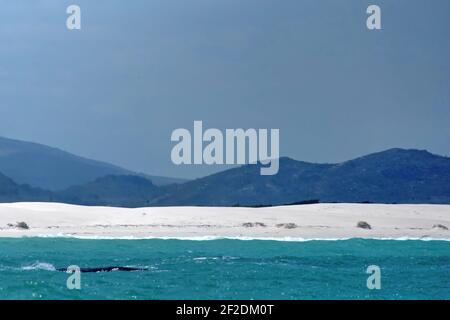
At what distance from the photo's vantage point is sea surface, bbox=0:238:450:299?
1989cm

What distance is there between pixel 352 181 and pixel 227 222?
4036cm

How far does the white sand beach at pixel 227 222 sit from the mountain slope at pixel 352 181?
27.9 metres

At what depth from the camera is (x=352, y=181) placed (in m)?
83.4

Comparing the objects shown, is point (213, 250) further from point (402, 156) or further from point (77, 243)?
point (402, 156)

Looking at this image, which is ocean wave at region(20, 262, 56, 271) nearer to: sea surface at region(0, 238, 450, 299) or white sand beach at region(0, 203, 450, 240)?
sea surface at region(0, 238, 450, 299)

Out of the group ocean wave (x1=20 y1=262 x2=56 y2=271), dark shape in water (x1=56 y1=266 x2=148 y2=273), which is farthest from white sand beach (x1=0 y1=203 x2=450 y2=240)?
dark shape in water (x1=56 y1=266 x2=148 y2=273)

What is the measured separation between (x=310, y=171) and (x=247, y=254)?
183 feet

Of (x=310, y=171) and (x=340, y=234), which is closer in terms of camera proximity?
(x=340, y=234)

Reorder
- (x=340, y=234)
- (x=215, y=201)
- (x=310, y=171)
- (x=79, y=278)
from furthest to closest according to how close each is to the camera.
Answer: (x=310, y=171)
(x=215, y=201)
(x=340, y=234)
(x=79, y=278)

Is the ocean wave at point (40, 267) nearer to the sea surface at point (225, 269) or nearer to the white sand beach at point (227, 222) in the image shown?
the sea surface at point (225, 269)

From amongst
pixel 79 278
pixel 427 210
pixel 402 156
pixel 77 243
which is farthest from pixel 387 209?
pixel 79 278

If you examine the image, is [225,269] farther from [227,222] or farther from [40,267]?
[227,222]
